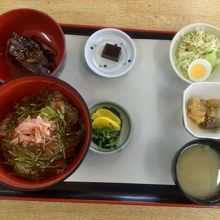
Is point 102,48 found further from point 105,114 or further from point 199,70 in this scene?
point 199,70

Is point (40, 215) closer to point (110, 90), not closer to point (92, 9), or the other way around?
point (110, 90)

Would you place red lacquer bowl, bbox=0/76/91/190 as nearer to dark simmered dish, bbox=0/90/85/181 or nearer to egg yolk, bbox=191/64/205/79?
dark simmered dish, bbox=0/90/85/181

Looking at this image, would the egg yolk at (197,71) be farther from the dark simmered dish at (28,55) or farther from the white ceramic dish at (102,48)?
the dark simmered dish at (28,55)

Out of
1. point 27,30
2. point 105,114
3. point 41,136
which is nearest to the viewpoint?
point 41,136

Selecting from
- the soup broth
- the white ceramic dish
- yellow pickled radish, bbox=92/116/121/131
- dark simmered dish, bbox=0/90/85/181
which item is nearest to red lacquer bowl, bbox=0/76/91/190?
dark simmered dish, bbox=0/90/85/181

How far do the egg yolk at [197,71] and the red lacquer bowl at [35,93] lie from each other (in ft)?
1.84

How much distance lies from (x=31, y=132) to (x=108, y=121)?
0.32m

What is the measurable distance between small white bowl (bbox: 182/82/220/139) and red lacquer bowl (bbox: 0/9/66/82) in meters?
0.51

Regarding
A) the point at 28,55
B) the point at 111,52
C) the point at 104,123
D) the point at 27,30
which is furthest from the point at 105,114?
the point at 27,30

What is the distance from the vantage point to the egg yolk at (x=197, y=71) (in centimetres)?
138

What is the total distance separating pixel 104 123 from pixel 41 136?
0.29 m

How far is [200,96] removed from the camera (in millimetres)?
1330

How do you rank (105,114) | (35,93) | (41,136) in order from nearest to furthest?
(41,136)
(35,93)
(105,114)


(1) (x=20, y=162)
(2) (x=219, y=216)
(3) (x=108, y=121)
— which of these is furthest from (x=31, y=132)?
(2) (x=219, y=216)
